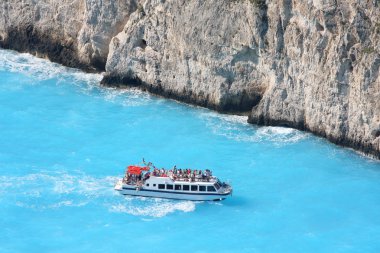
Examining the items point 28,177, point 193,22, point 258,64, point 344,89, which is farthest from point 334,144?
point 28,177

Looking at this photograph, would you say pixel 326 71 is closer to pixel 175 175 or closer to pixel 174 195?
pixel 175 175

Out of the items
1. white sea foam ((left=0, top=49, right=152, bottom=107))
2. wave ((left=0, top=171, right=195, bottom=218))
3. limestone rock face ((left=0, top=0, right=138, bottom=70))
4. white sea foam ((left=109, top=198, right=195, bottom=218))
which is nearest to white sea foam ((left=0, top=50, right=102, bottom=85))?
white sea foam ((left=0, top=49, right=152, bottom=107))

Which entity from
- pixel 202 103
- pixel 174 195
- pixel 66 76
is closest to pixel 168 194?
pixel 174 195

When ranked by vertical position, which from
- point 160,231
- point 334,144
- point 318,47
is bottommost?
point 160,231

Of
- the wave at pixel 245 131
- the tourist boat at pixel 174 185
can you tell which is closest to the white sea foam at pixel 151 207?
the tourist boat at pixel 174 185

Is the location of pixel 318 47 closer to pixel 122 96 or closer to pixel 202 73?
pixel 202 73

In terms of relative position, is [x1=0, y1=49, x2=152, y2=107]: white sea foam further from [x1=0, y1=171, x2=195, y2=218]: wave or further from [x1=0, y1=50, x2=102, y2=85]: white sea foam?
[x1=0, y1=171, x2=195, y2=218]: wave
